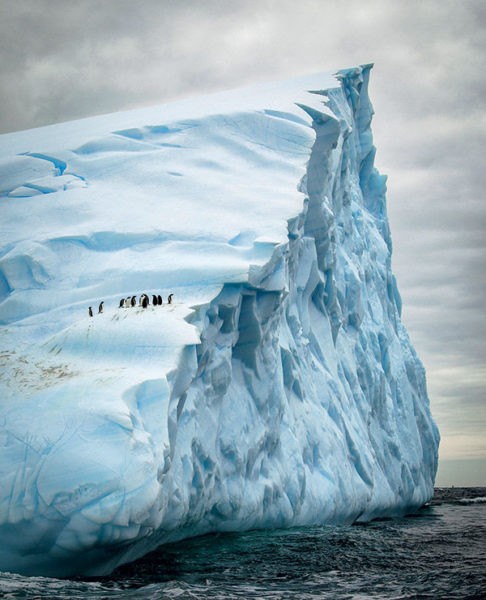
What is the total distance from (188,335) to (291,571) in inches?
143

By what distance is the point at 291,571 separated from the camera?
35.7 ft

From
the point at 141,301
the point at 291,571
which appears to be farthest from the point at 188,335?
the point at 291,571

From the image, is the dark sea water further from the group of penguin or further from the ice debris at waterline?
the group of penguin

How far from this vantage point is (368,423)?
22.2m

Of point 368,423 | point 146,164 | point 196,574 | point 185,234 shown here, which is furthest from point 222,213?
point 368,423

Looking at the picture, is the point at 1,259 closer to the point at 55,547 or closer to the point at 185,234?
the point at 185,234

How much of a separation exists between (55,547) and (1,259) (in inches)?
248

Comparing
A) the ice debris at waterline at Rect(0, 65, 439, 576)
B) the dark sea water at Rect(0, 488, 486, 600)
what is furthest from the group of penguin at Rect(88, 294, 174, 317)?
the dark sea water at Rect(0, 488, 486, 600)

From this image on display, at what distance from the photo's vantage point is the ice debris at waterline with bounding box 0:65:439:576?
912 centimetres

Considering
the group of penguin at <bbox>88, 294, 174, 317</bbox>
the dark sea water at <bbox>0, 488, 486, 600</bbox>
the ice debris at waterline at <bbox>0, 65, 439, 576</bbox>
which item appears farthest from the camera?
the group of penguin at <bbox>88, 294, 174, 317</bbox>

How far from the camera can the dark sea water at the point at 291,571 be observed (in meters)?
8.80

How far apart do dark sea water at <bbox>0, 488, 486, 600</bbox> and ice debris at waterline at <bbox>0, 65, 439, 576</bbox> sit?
418 millimetres

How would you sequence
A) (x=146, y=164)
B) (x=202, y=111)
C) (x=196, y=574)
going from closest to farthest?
1. (x=196, y=574)
2. (x=146, y=164)
3. (x=202, y=111)

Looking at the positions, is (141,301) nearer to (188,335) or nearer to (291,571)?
(188,335)
